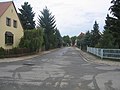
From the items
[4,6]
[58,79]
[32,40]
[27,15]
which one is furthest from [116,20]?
[27,15]

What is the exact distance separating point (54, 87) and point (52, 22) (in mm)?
58832

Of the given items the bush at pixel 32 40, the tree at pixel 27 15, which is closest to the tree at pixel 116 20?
the bush at pixel 32 40

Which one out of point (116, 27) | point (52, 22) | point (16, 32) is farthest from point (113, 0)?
point (52, 22)

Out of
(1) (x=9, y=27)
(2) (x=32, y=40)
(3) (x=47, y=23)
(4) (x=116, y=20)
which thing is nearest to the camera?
(4) (x=116, y=20)

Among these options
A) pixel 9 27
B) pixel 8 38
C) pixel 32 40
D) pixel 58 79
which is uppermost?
pixel 9 27

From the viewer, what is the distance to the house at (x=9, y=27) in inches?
1328

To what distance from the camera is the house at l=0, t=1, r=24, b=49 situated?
3373cm

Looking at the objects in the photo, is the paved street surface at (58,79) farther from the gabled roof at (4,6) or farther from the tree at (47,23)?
the tree at (47,23)

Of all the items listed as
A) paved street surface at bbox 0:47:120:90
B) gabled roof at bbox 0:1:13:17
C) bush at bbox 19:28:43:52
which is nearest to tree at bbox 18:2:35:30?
bush at bbox 19:28:43:52

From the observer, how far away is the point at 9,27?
36.2 m

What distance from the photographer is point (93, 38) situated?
2334 inches

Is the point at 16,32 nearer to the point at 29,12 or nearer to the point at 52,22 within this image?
the point at 29,12

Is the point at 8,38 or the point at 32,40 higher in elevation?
the point at 8,38

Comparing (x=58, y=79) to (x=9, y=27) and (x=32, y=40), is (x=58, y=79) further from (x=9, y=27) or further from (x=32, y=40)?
(x=32, y=40)
